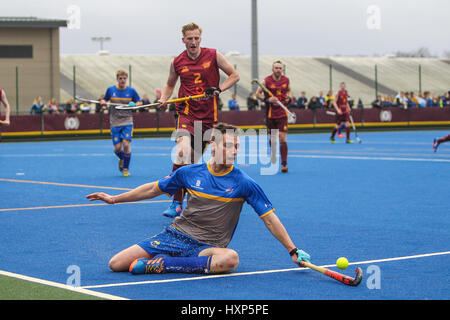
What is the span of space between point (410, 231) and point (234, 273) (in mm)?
3162

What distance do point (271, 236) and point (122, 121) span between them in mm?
8929

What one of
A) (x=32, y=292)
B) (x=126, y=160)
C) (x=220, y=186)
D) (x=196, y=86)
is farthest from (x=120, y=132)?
(x=32, y=292)

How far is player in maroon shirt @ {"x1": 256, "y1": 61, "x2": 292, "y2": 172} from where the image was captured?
17.6 m

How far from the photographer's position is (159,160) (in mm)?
22156

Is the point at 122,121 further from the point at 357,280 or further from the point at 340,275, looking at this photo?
the point at 357,280

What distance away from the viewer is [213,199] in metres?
7.13

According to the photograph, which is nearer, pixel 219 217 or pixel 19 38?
pixel 219 217

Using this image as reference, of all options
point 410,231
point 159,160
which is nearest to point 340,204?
point 410,231

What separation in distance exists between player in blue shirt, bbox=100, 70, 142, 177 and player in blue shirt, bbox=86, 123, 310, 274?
32.6 ft

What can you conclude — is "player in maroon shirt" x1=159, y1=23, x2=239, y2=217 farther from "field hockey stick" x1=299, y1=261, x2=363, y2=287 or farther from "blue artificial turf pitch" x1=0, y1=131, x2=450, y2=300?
"field hockey stick" x1=299, y1=261, x2=363, y2=287

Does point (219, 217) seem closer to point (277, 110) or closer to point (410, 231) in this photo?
point (410, 231)

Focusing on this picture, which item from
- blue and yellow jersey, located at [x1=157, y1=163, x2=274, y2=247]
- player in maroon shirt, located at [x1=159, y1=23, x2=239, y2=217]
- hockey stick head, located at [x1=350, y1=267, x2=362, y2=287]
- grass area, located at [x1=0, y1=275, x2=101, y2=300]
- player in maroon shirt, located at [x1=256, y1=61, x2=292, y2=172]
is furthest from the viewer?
player in maroon shirt, located at [x1=256, y1=61, x2=292, y2=172]

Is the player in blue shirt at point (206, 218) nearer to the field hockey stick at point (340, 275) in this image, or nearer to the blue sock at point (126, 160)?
the field hockey stick at point (340, 275)

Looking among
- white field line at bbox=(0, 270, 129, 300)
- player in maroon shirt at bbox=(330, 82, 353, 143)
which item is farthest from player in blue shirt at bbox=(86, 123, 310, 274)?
player in maroon shirt at bbox=(330, 82, 353, 143)
